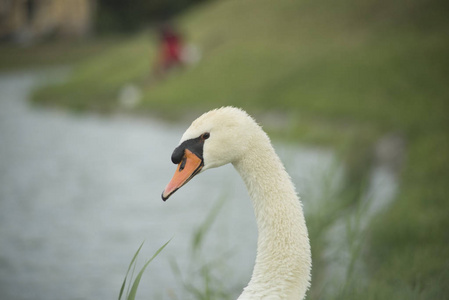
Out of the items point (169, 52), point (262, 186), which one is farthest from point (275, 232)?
point (169, 52)

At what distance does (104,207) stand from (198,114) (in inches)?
217

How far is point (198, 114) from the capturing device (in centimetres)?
A: 1431

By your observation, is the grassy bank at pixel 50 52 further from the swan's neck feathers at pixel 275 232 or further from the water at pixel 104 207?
the swan's neck feathers at pixel 275 232

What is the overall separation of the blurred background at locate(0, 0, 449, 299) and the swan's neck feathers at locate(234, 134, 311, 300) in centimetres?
22

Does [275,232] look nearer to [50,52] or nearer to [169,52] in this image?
[169,52]

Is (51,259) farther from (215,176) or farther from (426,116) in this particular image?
(426,116)

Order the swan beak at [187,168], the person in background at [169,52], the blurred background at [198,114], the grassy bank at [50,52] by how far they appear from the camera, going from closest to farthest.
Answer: the swan beak at [187,168] → the blurred background at [198,114] → the person in background at [169,52] → the grassy bank at [50,52]

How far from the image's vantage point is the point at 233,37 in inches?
702

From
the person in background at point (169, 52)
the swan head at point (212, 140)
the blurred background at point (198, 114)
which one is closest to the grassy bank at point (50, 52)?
the blurred background at point (198, 114)

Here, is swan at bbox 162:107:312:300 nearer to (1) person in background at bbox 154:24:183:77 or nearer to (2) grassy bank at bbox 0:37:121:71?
(1) person in background at bbox 154:24:183:77

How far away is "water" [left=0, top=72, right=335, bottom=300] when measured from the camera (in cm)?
627

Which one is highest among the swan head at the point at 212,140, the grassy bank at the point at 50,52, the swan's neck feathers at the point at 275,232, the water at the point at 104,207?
the grassy bank at the point at 50,52

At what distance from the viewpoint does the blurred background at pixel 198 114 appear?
5219 mm

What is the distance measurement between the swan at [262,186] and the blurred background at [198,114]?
0.15 metres
